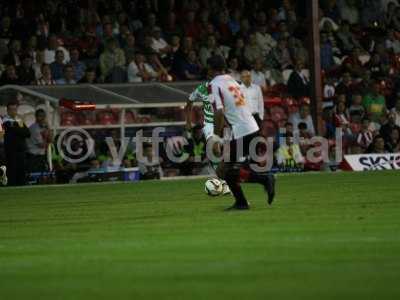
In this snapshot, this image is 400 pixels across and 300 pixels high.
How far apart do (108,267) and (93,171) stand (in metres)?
15.6

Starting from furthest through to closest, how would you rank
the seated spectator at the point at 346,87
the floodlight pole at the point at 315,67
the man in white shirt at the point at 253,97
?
the seated spectator at the point at 346,87, the floodlight pole at the point at 315,67, the man in white shirt at the point at 253,97

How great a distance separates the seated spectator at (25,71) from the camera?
27.1m

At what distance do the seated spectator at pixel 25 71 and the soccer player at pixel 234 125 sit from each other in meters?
11.5

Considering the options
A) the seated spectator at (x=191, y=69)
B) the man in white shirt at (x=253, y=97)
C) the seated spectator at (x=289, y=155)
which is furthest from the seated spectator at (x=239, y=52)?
the man in white shirt at (x=253, y=97)

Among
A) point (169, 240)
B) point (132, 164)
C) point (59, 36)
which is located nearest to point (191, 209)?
point (169, 240)

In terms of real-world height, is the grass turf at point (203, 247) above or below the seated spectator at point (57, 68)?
below

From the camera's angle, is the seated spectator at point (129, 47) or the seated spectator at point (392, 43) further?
the seated spectator at point (392, 43)

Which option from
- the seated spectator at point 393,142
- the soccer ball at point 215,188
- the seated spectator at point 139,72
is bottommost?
the seated spectator at point 393,142

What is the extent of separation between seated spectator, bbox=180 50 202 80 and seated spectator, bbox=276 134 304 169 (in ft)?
10.1

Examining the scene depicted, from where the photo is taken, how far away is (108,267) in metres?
10.6

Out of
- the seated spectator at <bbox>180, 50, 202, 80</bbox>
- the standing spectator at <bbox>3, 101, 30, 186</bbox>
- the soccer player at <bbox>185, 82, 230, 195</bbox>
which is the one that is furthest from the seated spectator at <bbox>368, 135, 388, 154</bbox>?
the soccer player at <bbox>185, 82, 230, 195</bbox>

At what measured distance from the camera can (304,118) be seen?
94.8ft

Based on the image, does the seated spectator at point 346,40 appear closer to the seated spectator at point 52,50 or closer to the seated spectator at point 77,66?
the seated spectator at point 77,66

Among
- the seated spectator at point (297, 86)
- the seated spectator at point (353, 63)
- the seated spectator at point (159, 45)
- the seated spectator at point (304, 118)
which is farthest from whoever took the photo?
the seated spectator at point (353, 63)
